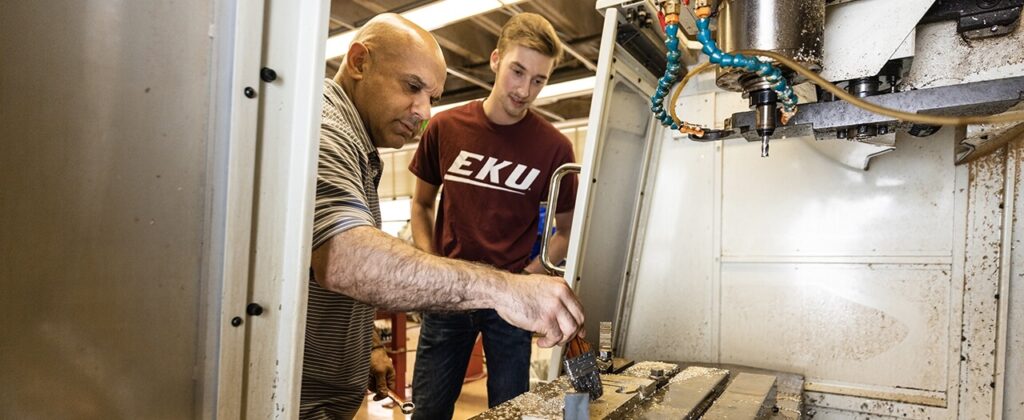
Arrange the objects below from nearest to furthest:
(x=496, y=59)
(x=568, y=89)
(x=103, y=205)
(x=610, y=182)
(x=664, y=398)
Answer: (x=103, y=205), (x=664, y=398), (x=610, y=182), (x=496, y=59), (x=568, y=89)

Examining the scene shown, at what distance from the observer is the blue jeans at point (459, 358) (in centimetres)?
176

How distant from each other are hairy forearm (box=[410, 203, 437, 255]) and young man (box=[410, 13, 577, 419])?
3cm

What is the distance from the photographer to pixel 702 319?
6.48 ft

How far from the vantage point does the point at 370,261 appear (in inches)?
31.5

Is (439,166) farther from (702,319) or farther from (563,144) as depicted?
(702,319)

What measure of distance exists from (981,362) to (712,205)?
0.87m

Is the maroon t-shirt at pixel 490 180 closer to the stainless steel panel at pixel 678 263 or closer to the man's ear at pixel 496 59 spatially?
the man's ear at pixel 496 59

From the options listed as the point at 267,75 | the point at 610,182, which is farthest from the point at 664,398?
the point at 267,75

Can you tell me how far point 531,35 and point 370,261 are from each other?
122 cm

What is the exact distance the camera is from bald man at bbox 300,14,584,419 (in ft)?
2.68

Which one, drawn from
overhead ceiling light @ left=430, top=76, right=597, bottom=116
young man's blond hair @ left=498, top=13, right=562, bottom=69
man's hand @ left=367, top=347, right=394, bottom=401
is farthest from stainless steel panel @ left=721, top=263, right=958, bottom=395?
overhead ceiling light @ left=430, top=76, right=597, bottom=116

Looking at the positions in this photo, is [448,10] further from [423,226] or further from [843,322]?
[843,322]

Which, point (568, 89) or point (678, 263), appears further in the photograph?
point (568, 89)

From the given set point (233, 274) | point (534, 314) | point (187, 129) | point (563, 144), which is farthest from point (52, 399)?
point (563, 144)
